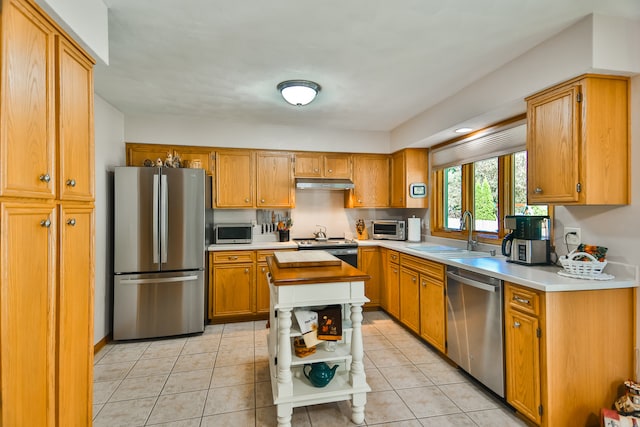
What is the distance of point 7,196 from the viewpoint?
1.16 meters

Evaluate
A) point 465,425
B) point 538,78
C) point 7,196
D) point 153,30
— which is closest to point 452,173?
point 538,78

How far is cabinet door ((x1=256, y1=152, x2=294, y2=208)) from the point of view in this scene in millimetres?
4211

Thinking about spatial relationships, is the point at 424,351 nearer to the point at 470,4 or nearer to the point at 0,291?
the point at 470,4

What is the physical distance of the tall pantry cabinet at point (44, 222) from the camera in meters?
1.17

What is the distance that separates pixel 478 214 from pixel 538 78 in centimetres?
156

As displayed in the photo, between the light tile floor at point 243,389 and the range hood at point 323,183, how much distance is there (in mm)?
1933

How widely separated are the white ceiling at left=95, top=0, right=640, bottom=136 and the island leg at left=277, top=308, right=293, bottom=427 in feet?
5.83

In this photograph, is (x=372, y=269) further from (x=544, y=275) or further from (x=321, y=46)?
(x=321, y=46)

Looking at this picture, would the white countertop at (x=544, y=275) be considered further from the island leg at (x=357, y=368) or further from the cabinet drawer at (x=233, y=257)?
the cabinet drawer at (x=233, y=257)

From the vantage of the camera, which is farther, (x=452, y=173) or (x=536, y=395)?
(x=452, y=173)

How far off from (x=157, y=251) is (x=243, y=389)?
1.74 metres

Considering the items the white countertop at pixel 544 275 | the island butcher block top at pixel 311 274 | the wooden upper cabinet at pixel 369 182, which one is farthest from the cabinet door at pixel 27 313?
the wooden upper cabinet at pixel 369 182

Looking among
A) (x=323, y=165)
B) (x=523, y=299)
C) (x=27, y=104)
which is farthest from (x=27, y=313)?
(x=323, y=165)

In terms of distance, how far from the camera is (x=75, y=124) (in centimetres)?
159
